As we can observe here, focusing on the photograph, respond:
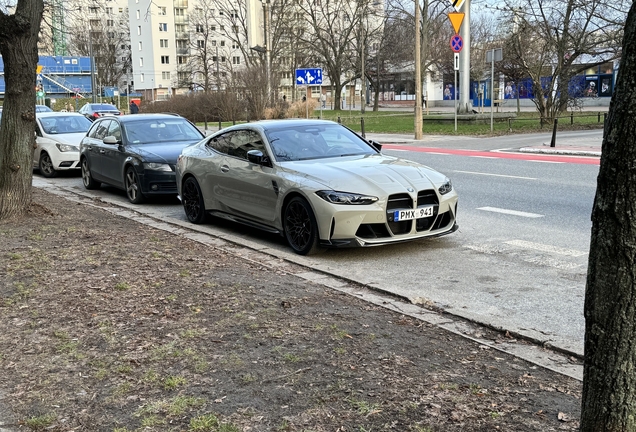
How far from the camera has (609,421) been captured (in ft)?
8.44

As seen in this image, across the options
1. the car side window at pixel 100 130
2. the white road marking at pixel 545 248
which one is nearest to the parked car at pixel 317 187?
the white road marking at pixel 545 248

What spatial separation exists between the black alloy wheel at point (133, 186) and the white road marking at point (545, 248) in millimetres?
6848

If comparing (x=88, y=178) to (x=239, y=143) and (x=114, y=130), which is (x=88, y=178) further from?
(x=239, y=143)

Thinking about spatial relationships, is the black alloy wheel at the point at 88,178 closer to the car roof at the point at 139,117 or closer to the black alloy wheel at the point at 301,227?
the car roof at the point at 139,117

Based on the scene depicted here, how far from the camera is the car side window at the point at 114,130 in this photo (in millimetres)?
13555

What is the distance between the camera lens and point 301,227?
7.95m

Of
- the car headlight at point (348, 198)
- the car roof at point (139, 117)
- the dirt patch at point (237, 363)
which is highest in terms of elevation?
the car roof at point (139, 117)

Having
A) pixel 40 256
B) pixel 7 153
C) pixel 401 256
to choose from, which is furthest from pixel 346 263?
pixel 7 153

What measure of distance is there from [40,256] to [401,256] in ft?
12.9

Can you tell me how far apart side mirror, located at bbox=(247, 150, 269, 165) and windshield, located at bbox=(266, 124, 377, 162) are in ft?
0.49

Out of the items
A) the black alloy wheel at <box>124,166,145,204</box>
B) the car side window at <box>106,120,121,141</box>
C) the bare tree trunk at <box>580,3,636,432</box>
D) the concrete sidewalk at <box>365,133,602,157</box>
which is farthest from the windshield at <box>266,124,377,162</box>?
the concrete sidewalk at <box>365,133,602,157</box>

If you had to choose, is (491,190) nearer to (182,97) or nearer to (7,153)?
(7,153)

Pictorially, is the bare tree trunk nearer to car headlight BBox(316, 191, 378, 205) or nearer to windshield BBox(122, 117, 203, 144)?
car headlight BBox(316, 191, 378, 205)

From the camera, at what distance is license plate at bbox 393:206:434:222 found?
→ 7.60 meters
